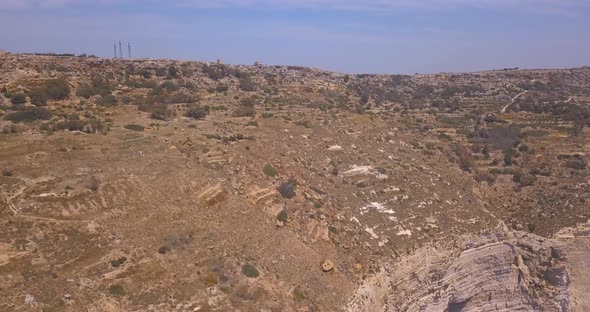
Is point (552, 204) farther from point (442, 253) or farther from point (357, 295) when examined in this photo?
point (357, 295)

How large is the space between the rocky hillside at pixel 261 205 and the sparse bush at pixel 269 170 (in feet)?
0.55

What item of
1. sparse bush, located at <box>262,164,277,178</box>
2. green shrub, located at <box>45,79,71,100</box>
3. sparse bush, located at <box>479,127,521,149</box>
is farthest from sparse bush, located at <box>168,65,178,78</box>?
sparse bush, located at <box>479,127,521,149</box>

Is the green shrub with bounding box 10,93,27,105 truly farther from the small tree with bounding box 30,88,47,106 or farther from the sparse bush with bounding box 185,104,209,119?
the sparse bush with bounding box 185,104,209,119

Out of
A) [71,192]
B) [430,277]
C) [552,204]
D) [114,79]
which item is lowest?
[430,277]

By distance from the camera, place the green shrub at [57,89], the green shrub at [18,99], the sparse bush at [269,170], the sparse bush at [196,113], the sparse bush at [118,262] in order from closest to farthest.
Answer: the sparse bush at [118,262] → the sparse bush at [269,170] → the green shrub at [18,99] → the green shrub at [57,89] → the sparse bush at [196,113]

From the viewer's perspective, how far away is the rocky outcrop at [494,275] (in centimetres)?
2686

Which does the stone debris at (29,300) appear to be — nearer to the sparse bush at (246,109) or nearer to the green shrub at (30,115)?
the green shrub at (30,115)

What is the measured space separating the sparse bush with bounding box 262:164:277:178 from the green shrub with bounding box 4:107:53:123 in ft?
49.1

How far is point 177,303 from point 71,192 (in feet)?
26.1

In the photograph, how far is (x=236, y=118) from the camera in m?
38.3

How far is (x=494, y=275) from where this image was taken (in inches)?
1110

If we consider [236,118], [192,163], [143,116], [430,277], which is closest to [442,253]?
[430,277]

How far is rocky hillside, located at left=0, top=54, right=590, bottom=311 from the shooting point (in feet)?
62.7

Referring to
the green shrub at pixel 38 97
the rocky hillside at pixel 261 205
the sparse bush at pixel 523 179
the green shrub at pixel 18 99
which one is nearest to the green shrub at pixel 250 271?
the rocky hillside at pixel 261 205
